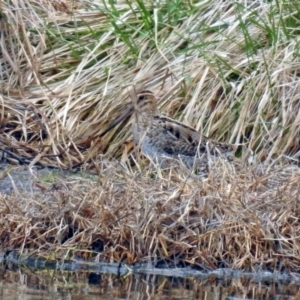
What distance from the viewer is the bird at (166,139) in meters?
8.12

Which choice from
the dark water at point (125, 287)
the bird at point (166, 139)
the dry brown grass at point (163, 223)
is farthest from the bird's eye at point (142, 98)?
the dark water at point (125, 287)

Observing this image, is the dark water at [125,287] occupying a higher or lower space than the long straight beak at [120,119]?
lower

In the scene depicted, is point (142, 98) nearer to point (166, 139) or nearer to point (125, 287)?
point (166, 139)

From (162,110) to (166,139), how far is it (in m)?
0.75

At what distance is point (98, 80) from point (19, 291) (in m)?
3.89

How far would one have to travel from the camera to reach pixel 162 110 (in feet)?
30.0

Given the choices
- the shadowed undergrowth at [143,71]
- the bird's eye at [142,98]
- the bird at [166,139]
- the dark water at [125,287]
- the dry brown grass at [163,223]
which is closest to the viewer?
the dark water at [125,287]

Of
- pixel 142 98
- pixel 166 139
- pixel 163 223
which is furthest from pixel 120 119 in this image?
pixel 163 223

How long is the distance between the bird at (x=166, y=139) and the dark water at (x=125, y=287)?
165cm

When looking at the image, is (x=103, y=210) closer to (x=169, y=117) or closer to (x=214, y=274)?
(x=214, y=274)

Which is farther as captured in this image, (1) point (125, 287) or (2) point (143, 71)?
(2) point (143, 71)

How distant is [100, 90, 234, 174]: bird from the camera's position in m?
8.12

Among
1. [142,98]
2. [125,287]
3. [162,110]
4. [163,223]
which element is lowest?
[125,287]

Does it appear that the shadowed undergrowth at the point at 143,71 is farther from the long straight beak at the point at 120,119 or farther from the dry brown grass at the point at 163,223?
the dry brown grass at the point at 163,223
